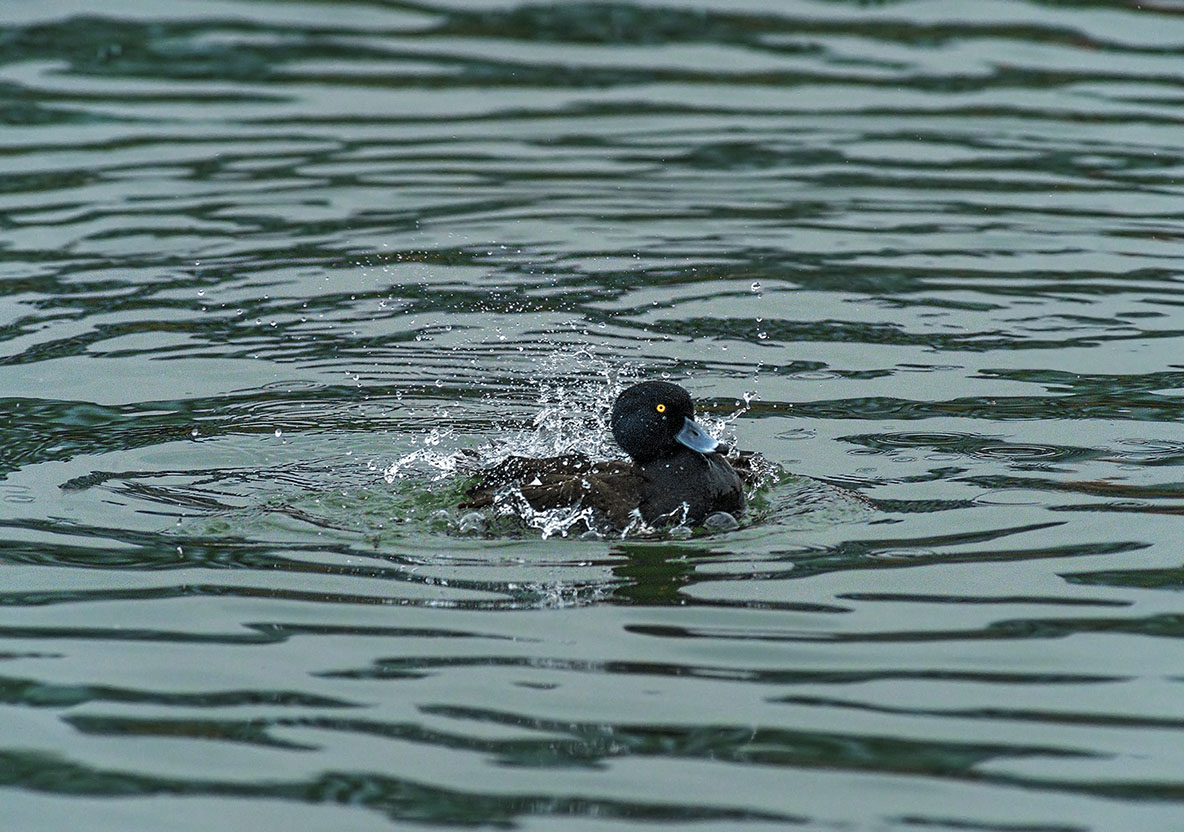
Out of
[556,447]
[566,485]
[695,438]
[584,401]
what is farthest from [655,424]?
[584,401]

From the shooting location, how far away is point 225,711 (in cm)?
692

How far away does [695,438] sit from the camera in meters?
9.42

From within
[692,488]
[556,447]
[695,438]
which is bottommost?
[556,447]

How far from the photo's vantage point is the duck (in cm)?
902

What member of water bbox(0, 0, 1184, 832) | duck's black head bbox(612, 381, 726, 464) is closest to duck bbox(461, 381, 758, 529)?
duck's black head bbox(612, 381, 726, 464)

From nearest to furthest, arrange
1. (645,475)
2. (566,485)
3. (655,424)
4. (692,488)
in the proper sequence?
(566,485)
(692,488)
(645,475)
(655,424)

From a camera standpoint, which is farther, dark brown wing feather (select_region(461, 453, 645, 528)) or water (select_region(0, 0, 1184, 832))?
dark brown wing feather (select_region(461, 453, 645, 528))

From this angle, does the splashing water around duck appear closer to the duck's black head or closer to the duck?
the duck

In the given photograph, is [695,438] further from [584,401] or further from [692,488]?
[584,401]

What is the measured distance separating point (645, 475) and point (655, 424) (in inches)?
11.2

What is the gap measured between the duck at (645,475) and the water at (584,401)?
254mm

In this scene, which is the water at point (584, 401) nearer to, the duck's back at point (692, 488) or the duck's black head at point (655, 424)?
the duck's back at point (692, 488)

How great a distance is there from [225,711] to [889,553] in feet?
10.6

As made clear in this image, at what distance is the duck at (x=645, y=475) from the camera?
9.02 m
